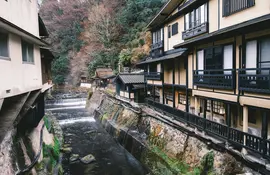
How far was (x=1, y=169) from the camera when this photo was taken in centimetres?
Answer: 838

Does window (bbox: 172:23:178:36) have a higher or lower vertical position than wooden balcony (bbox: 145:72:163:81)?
higher

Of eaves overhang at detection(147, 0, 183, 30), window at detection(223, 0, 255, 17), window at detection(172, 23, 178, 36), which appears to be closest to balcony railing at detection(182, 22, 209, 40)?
window at detection(223, 0, 255, 17)

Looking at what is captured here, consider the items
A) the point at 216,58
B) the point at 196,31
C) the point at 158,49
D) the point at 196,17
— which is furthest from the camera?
the point at 158,49

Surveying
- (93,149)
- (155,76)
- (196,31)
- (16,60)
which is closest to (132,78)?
(155,76)

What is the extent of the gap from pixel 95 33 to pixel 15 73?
4422 centimetres

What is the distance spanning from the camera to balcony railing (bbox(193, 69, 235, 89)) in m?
11.1

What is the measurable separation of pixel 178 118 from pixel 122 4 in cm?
4623

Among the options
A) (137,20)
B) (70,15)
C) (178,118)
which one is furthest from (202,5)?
(70,15)

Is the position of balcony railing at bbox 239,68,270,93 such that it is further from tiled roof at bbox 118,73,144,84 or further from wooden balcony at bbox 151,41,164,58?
tiled roof at bbox 118,73,144,84

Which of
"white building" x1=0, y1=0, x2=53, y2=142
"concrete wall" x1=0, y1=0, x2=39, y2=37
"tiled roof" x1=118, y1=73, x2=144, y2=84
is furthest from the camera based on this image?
"tiled roof" x1=118, y1=73, x2=144, y2=84

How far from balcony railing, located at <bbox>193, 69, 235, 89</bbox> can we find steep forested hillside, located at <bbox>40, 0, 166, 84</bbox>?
2199 cm

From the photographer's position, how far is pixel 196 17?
50.3 feet

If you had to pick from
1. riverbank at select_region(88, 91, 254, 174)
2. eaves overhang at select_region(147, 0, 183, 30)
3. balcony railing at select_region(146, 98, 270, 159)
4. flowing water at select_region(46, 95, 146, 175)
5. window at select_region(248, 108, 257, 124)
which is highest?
eaves overhang at select_region(147, 0, 183, 30)

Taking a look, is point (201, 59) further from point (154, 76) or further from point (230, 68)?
point (154, 76)
